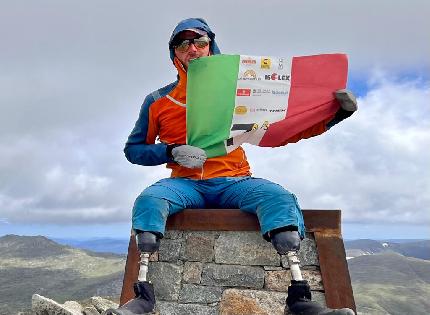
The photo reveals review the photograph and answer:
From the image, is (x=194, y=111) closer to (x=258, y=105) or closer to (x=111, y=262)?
(x=258, y=105)

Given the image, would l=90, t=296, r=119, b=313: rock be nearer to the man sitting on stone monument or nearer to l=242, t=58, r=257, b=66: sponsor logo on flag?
the man sitting on stone monument

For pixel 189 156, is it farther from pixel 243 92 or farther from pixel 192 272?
pixel 192 272

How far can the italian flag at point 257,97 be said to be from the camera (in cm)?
435

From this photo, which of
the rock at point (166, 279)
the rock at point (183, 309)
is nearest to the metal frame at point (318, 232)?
the rock at point (166, 279)

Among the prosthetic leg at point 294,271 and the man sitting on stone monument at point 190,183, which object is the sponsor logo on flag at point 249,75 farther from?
the prosthetic leg at point 294,271

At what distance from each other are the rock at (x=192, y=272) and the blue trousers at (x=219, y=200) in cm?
48

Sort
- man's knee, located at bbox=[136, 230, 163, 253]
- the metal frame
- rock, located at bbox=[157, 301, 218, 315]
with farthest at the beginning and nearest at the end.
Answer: rock, located at bbox=[157, 301, 218, 315]
the metal frame
man's knee, located at bbox=[136, 230, 163, 253]

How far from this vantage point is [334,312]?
10.1 ft

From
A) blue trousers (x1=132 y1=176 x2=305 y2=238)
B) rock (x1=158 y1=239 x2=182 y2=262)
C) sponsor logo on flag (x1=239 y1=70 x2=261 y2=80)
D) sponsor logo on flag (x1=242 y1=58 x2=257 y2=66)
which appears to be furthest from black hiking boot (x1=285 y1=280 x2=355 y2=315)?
sponsor logo on flag (x1=242 y1=58 x2=257 y2=66)

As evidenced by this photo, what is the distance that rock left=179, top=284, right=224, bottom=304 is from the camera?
4.05 meters

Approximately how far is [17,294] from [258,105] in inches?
2038

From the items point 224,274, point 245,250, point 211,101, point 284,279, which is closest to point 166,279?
point 224,274

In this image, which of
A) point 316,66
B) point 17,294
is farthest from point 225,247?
point 17,294

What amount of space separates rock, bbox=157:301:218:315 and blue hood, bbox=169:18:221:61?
2225 mm
